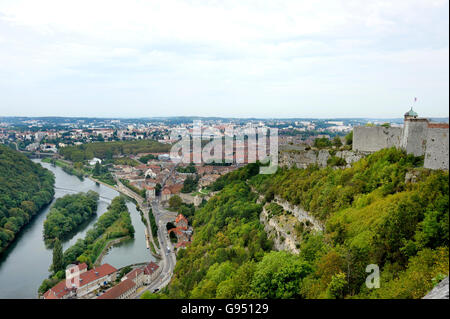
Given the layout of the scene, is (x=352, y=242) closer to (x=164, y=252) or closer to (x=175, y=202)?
(x=164, y=252)

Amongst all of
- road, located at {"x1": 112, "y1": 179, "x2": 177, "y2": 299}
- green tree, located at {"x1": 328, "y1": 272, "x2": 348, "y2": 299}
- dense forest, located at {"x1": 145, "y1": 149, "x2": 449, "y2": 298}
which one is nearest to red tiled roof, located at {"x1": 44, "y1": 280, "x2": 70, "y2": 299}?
road, located at {"x1": 112, "y1": 179, "x2": 177, "y2": 299}

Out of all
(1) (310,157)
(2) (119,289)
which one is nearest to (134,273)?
(2) (119,289)

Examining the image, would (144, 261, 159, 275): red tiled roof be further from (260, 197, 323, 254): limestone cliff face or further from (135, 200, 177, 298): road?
(260, 197, 323, 254): limestone cliff face

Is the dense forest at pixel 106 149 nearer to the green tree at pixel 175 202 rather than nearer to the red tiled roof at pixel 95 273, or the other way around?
the green tree at pixel 175 202

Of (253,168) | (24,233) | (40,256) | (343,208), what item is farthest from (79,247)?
(343,208)

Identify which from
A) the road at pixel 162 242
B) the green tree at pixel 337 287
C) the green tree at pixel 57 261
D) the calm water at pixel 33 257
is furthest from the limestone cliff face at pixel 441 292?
the green tree at pixel 57 261

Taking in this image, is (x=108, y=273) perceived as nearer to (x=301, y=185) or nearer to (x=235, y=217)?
(x=235, y=217)
